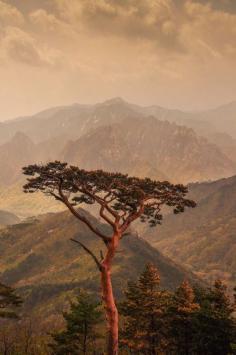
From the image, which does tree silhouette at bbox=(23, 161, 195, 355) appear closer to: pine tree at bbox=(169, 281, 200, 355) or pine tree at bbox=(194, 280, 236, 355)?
pine tree at bbox=(169, 281, 200, 355)

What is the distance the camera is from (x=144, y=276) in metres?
54.0

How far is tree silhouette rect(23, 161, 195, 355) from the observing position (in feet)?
112

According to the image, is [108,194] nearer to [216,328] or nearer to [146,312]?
[146,312]

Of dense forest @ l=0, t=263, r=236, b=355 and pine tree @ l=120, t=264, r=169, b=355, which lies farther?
dense forest @ l=0, t=263, r=236, b=355

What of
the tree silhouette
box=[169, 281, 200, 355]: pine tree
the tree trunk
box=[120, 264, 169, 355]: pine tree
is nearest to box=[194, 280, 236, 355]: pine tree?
box=[169, 281, 200, 355]: pine tree

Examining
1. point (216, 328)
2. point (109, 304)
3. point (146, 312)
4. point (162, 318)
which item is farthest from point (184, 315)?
point (109, 304)

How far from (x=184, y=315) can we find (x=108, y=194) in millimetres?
25618

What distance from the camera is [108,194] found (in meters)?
36.5

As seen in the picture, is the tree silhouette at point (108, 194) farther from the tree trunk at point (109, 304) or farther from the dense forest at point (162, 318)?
the dense forest at point (162, 318)

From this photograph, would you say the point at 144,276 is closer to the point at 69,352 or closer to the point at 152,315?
the point at 152,315

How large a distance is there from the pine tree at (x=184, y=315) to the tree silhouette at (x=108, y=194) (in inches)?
697

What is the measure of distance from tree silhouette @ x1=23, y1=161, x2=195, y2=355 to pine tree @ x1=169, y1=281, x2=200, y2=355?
58.1 feet

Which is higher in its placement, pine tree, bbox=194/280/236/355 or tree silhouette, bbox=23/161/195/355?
tree silhouette, bbox=23/161/195/355

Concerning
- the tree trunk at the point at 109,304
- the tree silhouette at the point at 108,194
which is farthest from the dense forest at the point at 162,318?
the tree trunk at the point at 109,304
